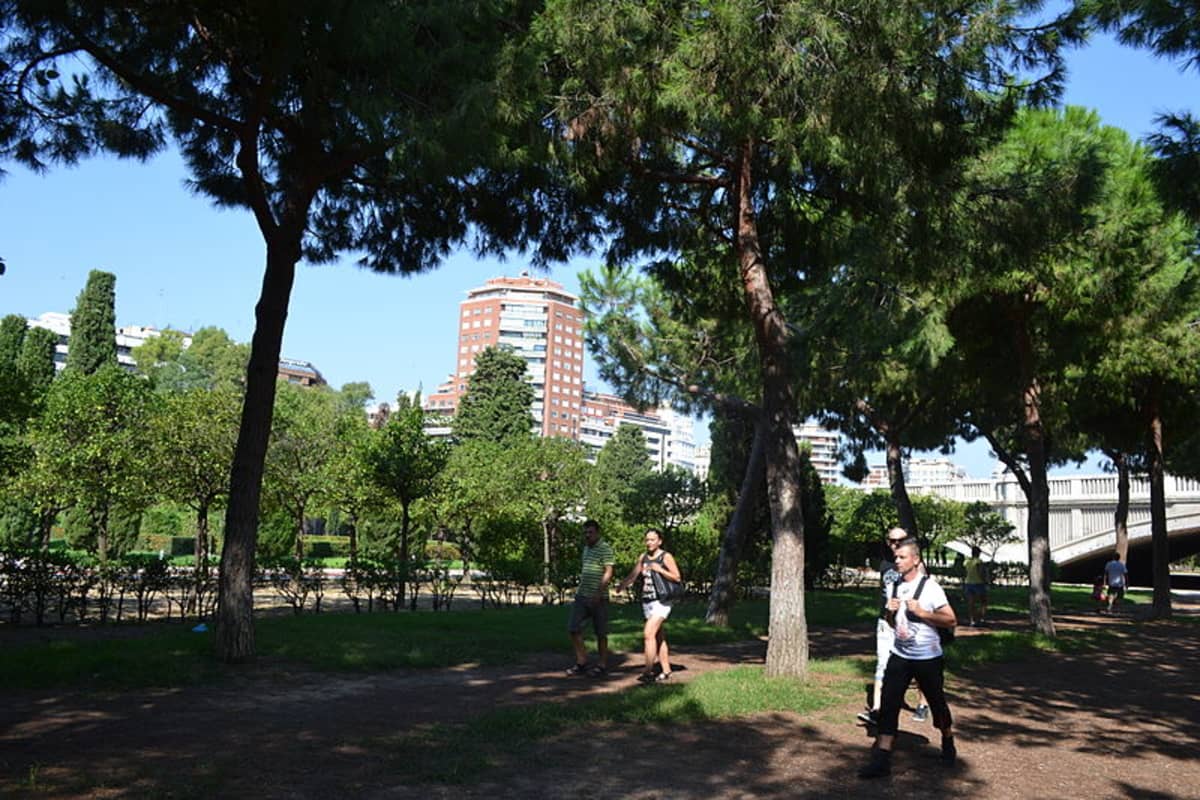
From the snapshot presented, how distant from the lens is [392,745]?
19.4ft

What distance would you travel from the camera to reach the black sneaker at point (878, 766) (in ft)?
18.1

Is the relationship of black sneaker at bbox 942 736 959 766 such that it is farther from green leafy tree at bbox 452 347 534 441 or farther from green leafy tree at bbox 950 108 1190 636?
green leafy tree at bbox 452 347 534 441

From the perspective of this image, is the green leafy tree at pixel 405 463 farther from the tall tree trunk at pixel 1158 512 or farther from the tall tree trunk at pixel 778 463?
the tall tree trunk at pixel 1158 512

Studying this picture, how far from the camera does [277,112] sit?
9.28 m

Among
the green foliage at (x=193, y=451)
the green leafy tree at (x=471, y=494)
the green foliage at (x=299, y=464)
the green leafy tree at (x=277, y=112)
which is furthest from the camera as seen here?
the green leafy tree at (x=471, y=494)

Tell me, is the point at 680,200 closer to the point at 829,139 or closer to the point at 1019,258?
the point at 829,139

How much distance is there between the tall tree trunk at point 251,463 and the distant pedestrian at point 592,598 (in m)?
3.23

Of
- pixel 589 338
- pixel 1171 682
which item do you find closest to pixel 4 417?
pixel 589 338

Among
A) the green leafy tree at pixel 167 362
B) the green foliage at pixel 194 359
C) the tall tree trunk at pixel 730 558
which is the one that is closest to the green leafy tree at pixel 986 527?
the tall tree trunk at pixel 730 558

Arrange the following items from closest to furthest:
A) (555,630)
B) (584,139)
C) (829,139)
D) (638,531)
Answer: (829,139), (584,139), (555,630), (638,531)

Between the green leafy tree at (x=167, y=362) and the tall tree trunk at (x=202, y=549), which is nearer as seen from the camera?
the tall tree trunk at (x=202, y=549)

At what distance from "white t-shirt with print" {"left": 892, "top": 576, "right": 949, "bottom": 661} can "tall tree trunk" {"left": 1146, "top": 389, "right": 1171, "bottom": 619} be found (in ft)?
52.3

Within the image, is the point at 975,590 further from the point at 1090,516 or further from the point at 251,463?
the point at 1090,516

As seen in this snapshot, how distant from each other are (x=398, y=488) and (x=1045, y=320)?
12.2 m
